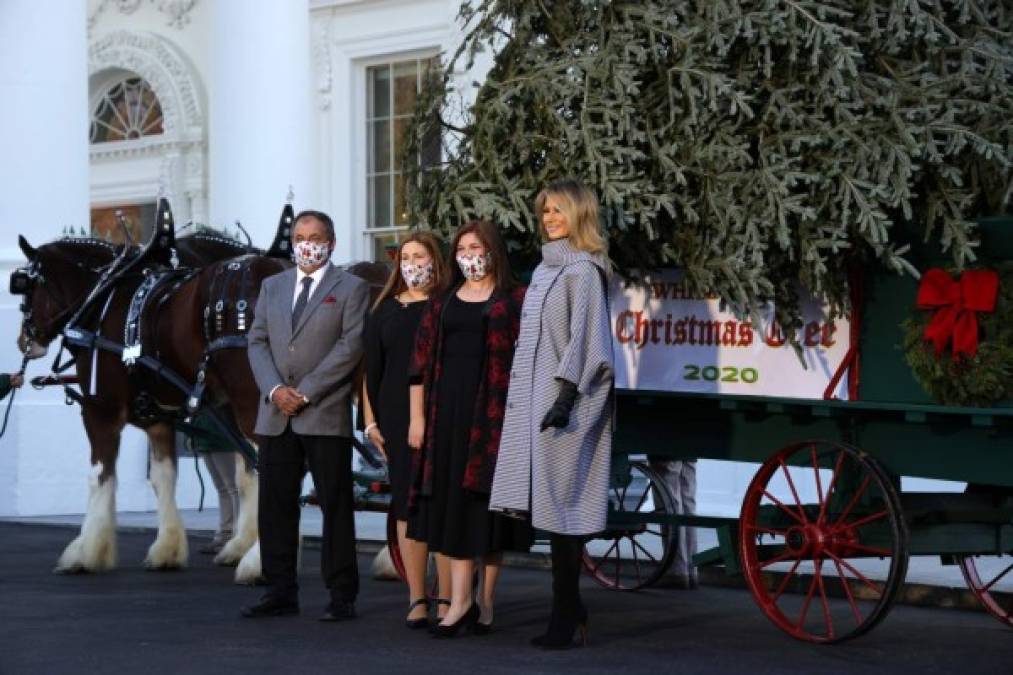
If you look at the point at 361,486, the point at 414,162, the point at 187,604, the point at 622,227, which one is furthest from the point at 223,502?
the point at 622,227

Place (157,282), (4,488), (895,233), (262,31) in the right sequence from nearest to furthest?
1. (895,233)
2. (157,282)
3. (4,488)
4. (262,31)

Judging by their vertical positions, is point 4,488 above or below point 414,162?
below

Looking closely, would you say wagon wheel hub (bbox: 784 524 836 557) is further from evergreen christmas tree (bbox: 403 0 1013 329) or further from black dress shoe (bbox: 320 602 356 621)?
black dress shoe (bbox: 320 602 356 621)

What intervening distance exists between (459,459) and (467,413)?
0.64 ft

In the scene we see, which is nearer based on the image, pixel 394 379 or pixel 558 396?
pixel 558 396

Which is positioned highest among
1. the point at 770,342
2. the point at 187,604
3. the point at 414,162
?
the point at 414,162

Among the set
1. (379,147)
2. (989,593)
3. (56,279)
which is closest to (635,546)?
(989,593)

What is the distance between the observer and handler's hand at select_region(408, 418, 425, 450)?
29.0 ft

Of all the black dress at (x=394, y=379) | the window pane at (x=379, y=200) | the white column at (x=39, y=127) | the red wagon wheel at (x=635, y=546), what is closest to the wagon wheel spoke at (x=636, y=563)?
the red wagon wheel at (x=635, y=546)

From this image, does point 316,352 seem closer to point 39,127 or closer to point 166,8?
point 39,127

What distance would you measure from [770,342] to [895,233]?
70 centimetres

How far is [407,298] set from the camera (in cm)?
923

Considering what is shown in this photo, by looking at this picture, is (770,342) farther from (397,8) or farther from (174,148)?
(174,148)

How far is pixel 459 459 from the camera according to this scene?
868cm
